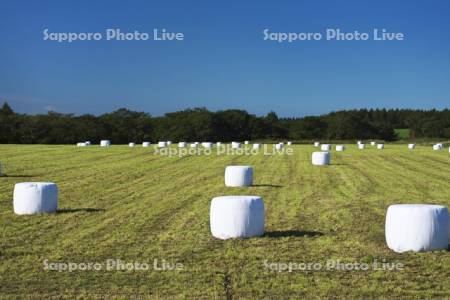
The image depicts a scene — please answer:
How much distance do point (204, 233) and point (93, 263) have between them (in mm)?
3333

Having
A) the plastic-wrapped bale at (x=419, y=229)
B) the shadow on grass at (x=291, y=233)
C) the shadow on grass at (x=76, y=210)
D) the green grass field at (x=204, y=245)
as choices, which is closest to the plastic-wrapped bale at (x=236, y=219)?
the green grass field at (x=204, y=245)

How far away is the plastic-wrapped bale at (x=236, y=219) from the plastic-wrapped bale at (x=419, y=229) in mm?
2566

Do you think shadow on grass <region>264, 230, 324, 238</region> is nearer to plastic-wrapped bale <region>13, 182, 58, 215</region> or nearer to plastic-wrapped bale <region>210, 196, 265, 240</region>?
plastic-wrapped bale <region>210, 196, 265, 240</region>

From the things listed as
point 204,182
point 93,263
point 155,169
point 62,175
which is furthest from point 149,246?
point 155,169

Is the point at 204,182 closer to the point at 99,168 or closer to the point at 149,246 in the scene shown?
the point at 99,168

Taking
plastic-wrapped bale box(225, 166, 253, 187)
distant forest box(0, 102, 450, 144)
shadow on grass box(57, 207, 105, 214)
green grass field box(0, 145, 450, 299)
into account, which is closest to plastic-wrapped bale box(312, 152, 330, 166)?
green grass field box(0, 145, 450, 299)

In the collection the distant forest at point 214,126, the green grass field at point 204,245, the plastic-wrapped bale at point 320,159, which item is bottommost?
the green grass field at point 204,245

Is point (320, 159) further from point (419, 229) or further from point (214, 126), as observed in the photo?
point (214, 126)

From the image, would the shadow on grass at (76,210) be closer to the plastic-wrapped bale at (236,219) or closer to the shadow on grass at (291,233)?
the plastic-wrapped bale at (236,219)

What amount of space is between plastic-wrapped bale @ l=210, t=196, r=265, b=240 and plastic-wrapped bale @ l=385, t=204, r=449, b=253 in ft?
8.42

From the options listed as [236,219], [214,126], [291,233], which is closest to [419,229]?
[291,233]

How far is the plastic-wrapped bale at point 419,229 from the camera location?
36.9 feet

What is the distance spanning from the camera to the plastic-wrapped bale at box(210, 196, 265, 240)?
487 inches

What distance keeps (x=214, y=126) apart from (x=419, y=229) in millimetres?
124287
